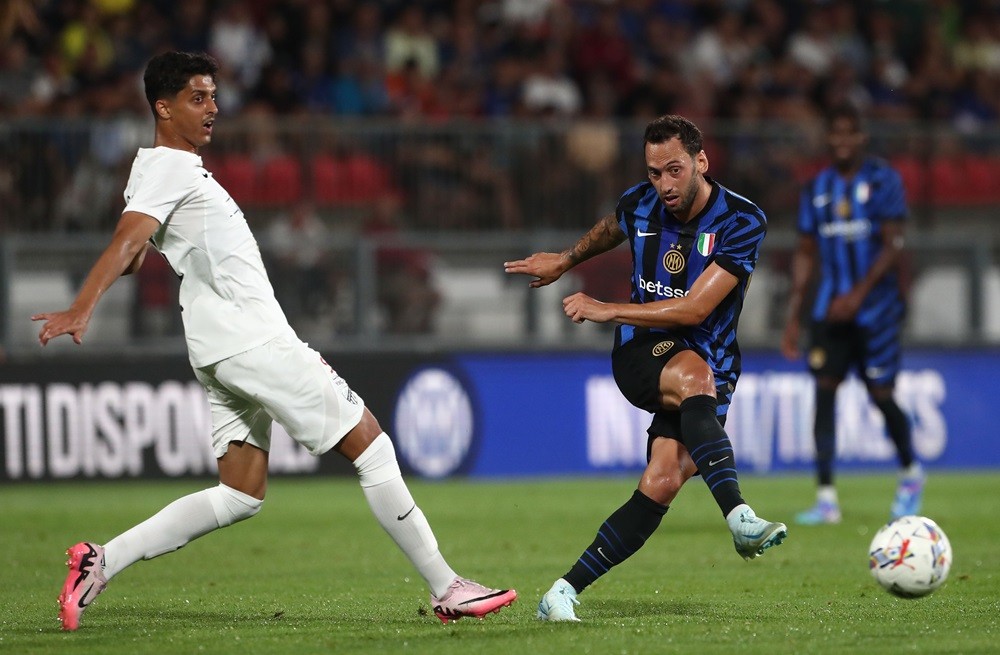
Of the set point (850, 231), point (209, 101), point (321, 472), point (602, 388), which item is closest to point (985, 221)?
point (602, 388)

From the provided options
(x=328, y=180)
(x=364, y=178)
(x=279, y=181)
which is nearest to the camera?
(x=279, y=181)

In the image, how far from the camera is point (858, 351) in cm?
1089

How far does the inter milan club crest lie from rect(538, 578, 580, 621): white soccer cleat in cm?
141

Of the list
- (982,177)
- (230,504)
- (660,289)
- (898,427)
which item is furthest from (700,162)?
(982,177)

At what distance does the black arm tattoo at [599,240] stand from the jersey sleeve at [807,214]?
179 inches

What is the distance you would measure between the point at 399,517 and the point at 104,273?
1513mm

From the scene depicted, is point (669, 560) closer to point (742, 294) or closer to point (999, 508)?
point (742, 294)

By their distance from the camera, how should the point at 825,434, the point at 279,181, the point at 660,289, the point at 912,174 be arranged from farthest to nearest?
the point at 912,174
the point at 279,181
the point at 825,434
the point at 660,289

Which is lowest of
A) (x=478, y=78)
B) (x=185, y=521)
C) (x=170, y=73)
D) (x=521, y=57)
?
(x=185, y=521)

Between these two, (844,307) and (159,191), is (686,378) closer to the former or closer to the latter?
(159,191)

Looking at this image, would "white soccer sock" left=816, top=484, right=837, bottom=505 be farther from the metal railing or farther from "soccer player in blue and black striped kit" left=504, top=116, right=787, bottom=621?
"soccer player in blue and black striped kit" left=504, top=116, right=787, bottom=621

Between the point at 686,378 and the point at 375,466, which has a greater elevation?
the point at 686,378

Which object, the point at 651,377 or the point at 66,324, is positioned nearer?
the point at 66,324

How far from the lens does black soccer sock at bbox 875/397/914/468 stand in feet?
35.5
